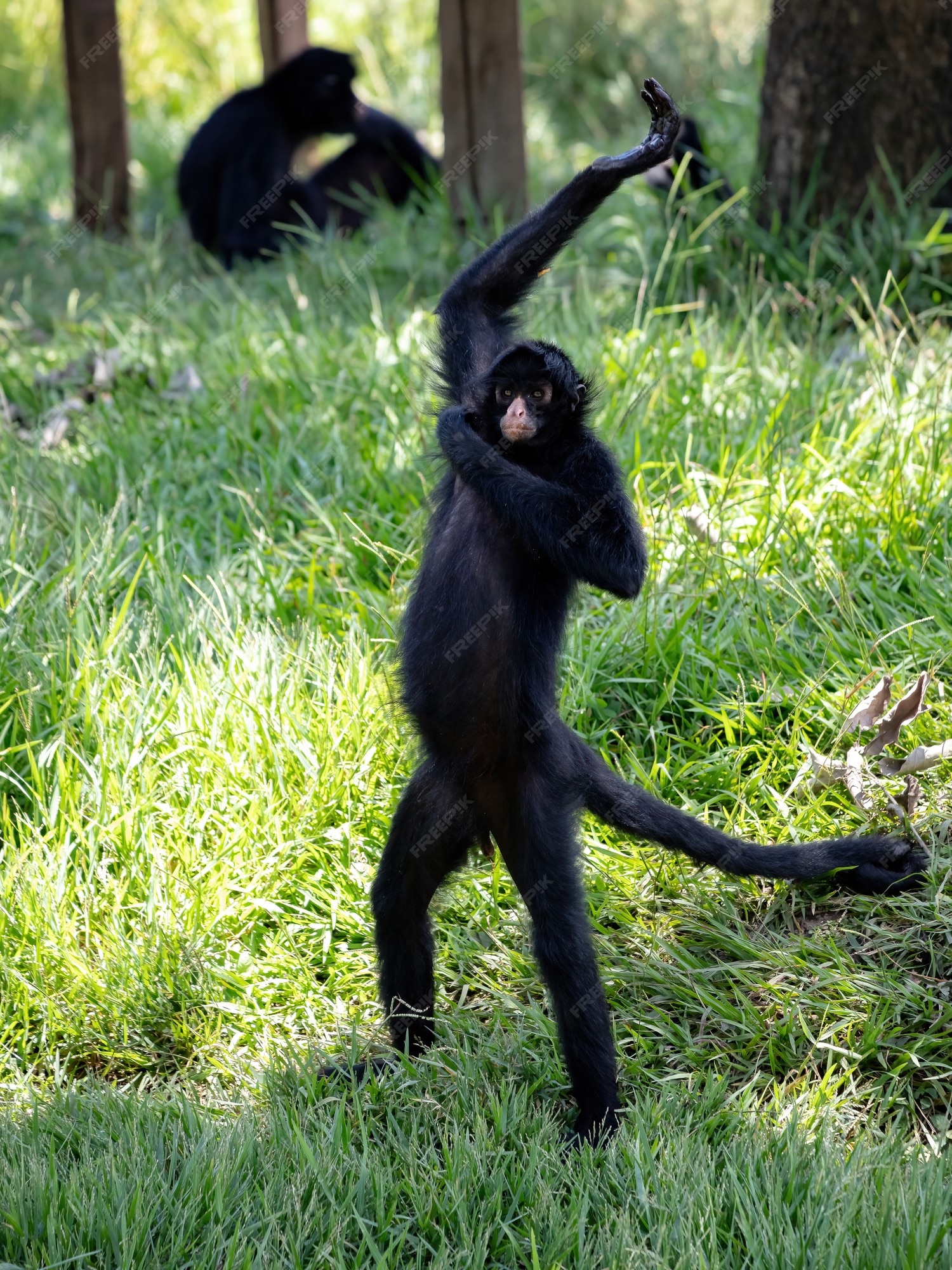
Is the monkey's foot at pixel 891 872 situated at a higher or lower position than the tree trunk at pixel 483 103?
lower

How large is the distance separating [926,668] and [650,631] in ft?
2.69

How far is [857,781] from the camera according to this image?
10.9ft

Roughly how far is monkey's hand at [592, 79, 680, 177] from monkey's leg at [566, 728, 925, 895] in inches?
52.0

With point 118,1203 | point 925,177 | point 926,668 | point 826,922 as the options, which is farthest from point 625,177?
point 925,177

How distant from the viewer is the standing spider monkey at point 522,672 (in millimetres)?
2715

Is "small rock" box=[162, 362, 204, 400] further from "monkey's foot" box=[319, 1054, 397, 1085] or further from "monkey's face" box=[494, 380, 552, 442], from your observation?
"monkey's foot" box=[319, 1054, 397, 1085]

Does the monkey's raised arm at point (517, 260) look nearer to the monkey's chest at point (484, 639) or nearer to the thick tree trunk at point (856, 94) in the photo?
the monkey's chest at point (484, 639)

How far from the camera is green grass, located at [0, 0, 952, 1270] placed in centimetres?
245

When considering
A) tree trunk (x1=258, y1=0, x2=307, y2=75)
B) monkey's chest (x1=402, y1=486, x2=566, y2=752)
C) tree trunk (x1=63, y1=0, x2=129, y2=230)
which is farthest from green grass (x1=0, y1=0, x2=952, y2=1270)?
tree trunk (x1=258, y1=0, x2=307, y2=75)

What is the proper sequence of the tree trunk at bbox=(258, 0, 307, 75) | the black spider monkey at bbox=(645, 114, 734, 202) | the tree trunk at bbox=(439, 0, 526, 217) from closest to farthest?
the black spider monkey at bbox=(645, 114, 734, 202) < the tree trunk at bbox=(439, 0, 526, 217) < the tree trunk at bbox=(258, 0, 307, 75)

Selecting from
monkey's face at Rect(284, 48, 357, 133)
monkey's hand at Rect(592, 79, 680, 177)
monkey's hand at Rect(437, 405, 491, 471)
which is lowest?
monkey's hand at Rect(437, 405, 491, 471)

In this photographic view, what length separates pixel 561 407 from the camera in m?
2.82

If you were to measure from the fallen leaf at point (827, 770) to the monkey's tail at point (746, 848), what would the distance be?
213mm

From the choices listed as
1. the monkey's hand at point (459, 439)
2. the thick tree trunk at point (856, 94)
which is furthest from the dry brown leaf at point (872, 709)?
the thick tree trunk at point (856, 94)
